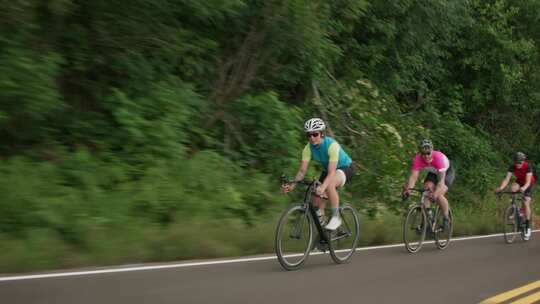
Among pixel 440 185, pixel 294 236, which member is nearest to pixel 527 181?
pixel 440 185

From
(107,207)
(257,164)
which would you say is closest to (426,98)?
(257,164)

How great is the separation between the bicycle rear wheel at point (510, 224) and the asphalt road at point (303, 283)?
3.48 meters

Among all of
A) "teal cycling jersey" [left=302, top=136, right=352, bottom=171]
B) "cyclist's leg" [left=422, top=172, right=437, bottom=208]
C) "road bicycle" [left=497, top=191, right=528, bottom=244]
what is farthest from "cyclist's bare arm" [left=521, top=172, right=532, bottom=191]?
"teal cycling jersey" [left=302, top=136, right=352, bottom=171]

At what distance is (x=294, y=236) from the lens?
810cm

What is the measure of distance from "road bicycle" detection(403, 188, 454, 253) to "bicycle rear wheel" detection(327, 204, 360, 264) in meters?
1.63

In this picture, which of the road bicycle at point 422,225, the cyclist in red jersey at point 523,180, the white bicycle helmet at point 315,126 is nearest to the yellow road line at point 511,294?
the white bicycle helmet at point 315,126

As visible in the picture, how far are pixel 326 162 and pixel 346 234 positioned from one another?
118 centimetres

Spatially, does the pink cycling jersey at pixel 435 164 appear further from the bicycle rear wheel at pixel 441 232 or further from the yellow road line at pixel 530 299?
the yellow road line at pixel 530 299

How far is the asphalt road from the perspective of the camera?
5820 millimetres

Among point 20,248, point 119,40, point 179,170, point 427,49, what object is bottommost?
point 20,248

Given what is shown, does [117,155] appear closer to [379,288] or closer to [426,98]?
[379,288]

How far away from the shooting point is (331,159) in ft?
27.7

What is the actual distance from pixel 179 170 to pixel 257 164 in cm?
301

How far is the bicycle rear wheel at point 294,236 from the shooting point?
308 inches
